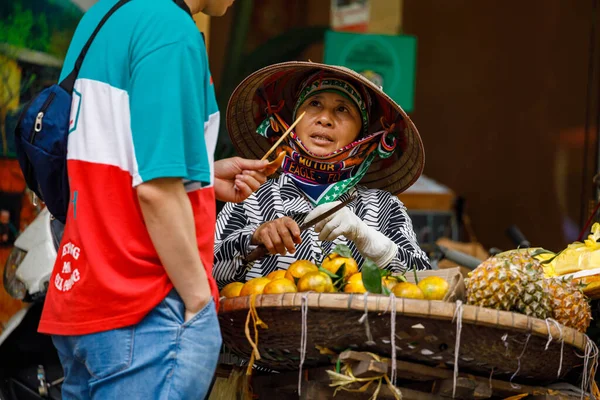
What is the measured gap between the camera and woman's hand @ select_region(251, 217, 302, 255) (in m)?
2.91

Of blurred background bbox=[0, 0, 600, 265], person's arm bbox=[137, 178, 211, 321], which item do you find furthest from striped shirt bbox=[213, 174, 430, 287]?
blurred background bbox=[0, 0, 600, 265]

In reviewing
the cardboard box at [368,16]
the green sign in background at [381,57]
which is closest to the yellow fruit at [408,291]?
the green sign in background at [381,57]

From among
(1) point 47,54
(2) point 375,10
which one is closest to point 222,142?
(1) point 47,54

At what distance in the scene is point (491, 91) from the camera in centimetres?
838

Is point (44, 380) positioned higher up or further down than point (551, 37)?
further down

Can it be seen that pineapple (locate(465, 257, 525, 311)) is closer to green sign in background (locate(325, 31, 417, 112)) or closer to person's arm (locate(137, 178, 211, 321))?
person's arm (locate(137, 178, 211, 321))

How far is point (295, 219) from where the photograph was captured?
312 cm

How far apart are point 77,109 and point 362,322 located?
0.90 m

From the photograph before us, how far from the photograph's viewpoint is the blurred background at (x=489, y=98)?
7.61 meters

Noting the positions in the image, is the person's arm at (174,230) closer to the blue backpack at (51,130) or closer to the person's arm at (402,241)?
the blue backpack at (51,130)

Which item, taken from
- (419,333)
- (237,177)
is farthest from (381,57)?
(419,333)

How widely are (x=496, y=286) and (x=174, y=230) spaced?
3.09 ft

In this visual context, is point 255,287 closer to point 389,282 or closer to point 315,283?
point 315,283

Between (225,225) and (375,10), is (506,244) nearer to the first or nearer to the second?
(375,10)
